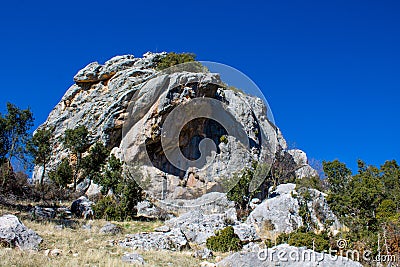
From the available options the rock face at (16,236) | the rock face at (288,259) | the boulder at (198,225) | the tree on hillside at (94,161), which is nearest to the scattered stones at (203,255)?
the rock face at (288,259)

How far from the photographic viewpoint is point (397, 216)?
13.3m

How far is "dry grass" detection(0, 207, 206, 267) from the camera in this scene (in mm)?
8656

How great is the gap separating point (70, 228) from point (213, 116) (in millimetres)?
24785

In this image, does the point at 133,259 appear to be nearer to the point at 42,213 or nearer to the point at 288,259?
the point at 288,259

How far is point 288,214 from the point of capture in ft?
62.2

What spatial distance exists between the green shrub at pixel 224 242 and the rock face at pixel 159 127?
15724 mm

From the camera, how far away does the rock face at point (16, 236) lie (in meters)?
10.7

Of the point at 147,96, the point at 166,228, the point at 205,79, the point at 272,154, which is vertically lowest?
the point at 166,228

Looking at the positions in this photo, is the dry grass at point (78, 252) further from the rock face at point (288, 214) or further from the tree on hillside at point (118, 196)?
the rock face at point (288, 214)

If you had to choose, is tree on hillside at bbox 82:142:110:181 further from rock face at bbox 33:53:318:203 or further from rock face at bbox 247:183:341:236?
rock face at bbox 247:183:341:236

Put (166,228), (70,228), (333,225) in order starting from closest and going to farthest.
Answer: (70,228) → (166,228) → (333,225)

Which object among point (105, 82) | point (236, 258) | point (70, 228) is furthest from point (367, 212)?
point (105, 82)

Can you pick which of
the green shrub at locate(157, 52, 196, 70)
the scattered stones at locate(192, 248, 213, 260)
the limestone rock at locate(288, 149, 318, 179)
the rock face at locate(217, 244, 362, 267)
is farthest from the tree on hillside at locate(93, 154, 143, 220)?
the limestone rock at locate(288, 149, 318, 179)

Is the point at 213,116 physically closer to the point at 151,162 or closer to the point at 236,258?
the point at 151,162
